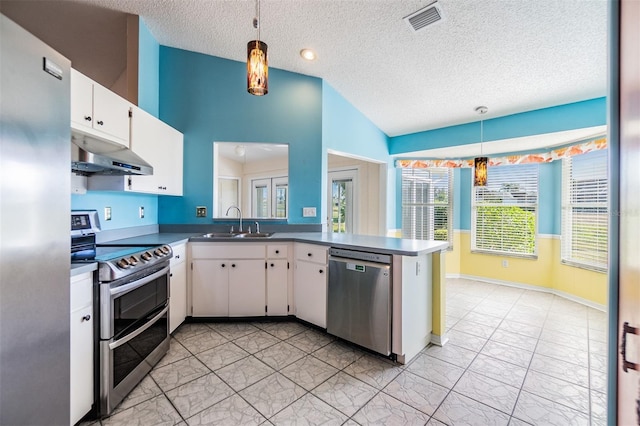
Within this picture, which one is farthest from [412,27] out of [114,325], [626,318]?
[114,325]

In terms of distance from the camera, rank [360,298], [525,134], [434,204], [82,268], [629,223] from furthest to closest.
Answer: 1. [434,204]
2. [525,134]
3. [360,298]
4. [82,268]
5. [629,223]

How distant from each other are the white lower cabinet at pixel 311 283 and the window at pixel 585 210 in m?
3.53

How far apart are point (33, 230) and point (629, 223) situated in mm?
1785

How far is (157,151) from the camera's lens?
2.67 m

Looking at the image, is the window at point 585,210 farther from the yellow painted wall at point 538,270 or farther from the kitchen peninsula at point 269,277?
the kitchen peninsula at point 269,277

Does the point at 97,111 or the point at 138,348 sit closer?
the point at 138,348

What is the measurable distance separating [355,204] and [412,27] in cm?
337

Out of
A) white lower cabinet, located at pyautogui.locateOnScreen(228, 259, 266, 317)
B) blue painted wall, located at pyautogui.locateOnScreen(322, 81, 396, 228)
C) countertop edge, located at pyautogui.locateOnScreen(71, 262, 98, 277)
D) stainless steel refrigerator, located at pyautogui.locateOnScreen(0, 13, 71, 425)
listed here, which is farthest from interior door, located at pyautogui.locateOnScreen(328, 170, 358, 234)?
stainless steel refrigerator, located at pyautogui.locateOnScreen(0, 13, 71, 425)

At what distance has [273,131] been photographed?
330 centimetres

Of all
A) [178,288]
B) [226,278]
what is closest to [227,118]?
[226,278]

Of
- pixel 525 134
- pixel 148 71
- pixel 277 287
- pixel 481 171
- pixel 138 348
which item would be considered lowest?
pixel 138 348

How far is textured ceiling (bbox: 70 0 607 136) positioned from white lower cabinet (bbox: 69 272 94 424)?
2437 mm

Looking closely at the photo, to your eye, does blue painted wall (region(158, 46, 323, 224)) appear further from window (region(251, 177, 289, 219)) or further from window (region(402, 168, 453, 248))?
window (region(402, 168, 453, 248))

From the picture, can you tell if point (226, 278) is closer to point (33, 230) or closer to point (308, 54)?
point (33, 230)
